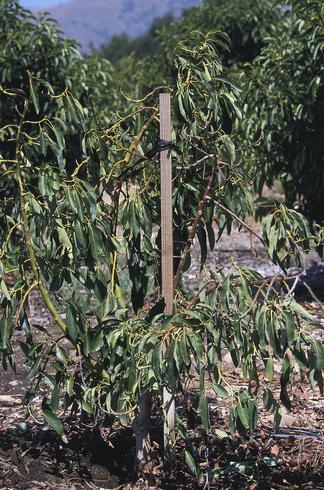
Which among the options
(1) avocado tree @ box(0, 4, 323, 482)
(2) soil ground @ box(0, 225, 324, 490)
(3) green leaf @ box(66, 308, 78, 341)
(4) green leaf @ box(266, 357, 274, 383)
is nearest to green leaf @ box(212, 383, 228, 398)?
(1) avocado tree @ box(0, 4, 323, 482)

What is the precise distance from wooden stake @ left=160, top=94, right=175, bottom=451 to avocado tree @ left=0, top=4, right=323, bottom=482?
0.06m

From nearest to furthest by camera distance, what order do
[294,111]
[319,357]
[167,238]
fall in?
[319,357] < [167,238] < [294,111]

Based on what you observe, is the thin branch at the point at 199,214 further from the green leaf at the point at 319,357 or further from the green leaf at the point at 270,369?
the green leaf at the point at 319,357

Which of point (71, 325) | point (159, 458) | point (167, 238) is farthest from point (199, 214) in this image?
point (159, 458)

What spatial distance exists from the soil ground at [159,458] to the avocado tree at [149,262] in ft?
0.83

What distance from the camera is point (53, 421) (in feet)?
12.0

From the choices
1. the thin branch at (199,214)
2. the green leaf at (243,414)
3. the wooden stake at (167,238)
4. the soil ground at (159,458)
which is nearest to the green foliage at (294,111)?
the soil ground at (159,458)

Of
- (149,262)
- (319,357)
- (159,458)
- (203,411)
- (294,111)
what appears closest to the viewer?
(319,357)

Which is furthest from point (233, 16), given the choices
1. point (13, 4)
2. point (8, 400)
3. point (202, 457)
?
point (202, 457)

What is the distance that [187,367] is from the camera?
10.7ft

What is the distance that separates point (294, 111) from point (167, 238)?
3.64m

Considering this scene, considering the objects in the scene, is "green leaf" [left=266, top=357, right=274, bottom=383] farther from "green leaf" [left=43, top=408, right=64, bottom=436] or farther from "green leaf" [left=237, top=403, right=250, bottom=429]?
"green leaf" [left=43, top=408, right=64, bottom=436]

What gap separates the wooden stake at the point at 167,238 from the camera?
3.69 meters

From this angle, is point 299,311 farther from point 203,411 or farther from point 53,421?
point 53,421
